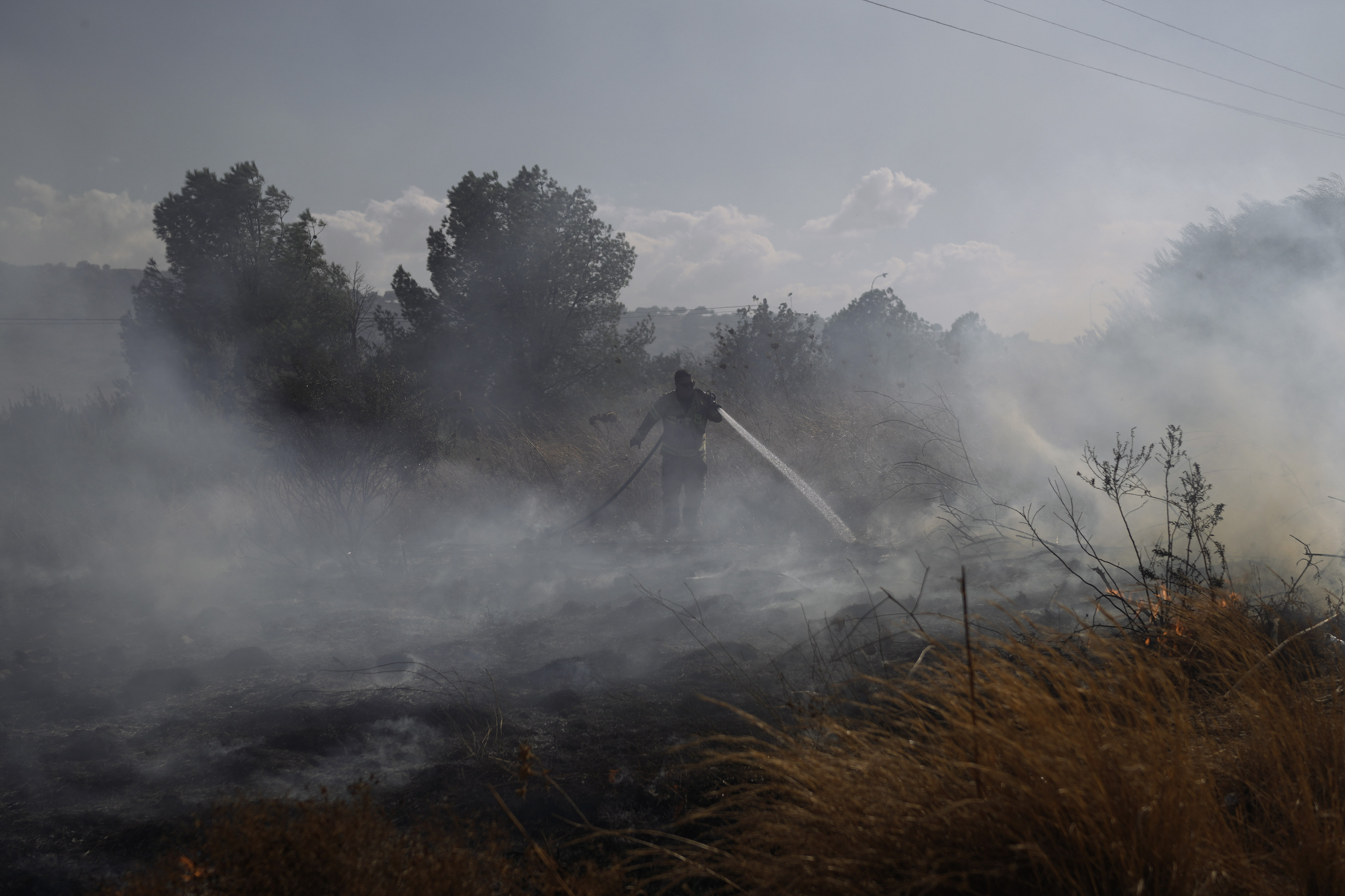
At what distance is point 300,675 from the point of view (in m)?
4.69

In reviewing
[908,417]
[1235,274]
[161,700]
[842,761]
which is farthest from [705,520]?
[1235,274]

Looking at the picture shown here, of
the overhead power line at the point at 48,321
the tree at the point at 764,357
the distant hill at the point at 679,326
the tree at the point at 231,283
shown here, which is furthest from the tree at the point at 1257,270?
the distant hill at the point at 679,326

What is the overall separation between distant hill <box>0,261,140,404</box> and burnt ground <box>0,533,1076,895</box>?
51704mm

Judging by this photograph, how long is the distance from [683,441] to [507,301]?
12650mm

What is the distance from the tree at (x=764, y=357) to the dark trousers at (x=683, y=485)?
2169mm

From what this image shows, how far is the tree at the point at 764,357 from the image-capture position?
12148 mm

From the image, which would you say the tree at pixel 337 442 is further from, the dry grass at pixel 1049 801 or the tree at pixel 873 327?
the tree at pixel 873 327

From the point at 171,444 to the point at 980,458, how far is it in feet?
34.0

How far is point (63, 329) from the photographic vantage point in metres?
72.2

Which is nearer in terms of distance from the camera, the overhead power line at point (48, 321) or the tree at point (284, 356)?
the tree at point (284, 356)

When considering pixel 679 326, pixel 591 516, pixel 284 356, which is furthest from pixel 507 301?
pixel 679 326

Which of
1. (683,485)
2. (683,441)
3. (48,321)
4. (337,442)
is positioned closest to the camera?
(337,442)

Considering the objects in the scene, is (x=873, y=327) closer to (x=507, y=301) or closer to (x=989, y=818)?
(x=507, y=301)

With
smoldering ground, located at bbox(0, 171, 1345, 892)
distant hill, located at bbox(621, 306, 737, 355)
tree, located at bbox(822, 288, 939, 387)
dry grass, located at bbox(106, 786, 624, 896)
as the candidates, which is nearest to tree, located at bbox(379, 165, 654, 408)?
smoldering ground, located at bbox(0, 171, 1345, 892)
